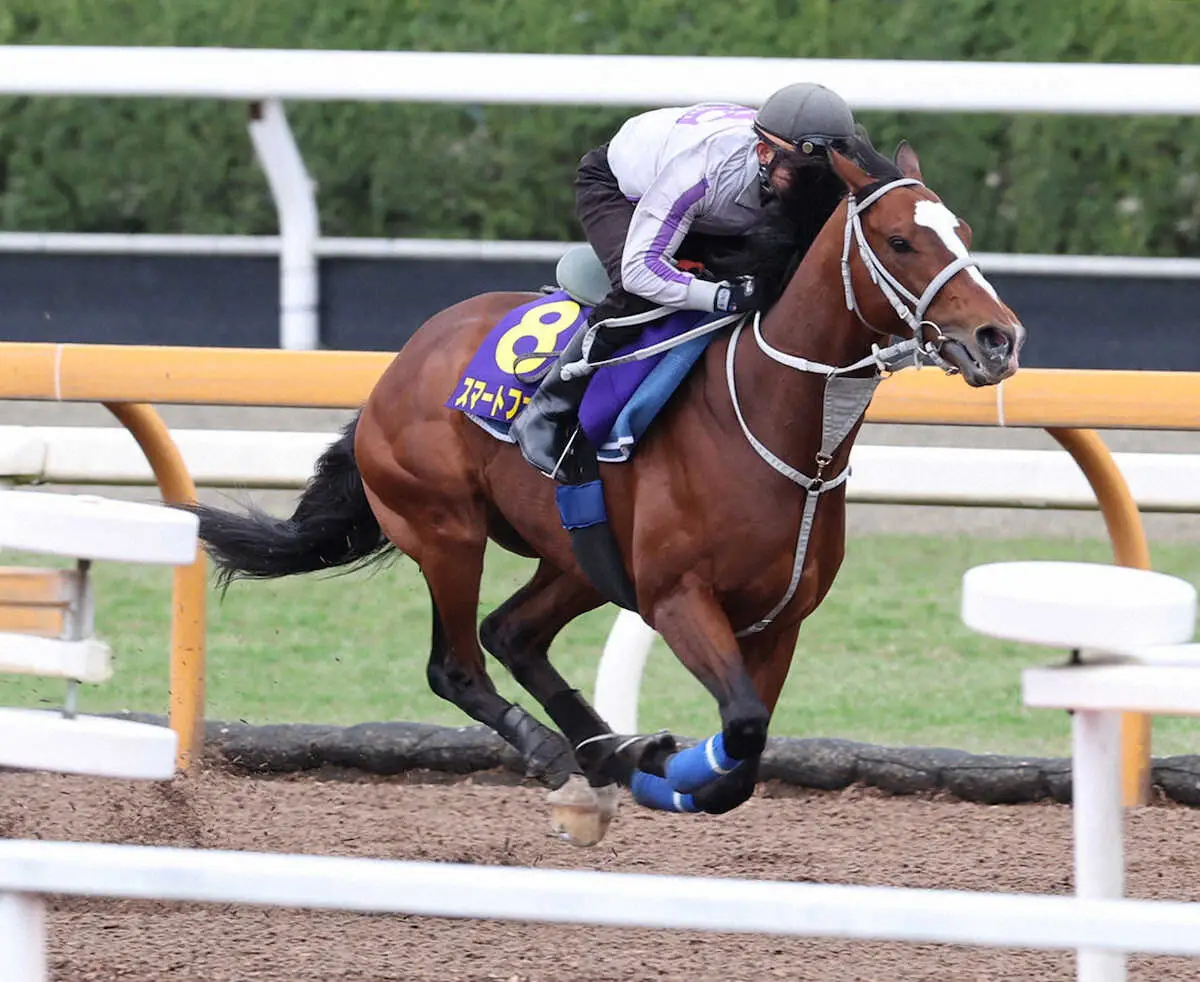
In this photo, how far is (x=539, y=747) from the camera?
13.6ft

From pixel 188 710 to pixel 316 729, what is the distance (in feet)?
1.22

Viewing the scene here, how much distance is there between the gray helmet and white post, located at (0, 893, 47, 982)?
210 cm

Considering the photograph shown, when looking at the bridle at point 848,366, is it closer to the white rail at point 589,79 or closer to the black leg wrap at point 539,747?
the black leg wrap at point 539,747

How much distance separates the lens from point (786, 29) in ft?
27.0

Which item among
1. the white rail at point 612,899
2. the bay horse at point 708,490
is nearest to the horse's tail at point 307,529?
the bay horse at point 708,490

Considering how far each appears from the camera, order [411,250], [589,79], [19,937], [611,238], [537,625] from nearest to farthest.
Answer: [19,937] → [611,238] → [537,625] → [589,79] → [411,250]

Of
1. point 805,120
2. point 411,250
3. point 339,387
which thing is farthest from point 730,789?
point 411,250

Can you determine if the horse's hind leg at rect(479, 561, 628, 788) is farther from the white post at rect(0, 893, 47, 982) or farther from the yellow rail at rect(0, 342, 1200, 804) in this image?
the white post at rect(0, 893, 47, 982)

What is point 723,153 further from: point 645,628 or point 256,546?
point 256,546

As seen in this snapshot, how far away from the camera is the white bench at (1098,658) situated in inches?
78.4

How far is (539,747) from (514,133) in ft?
15.0

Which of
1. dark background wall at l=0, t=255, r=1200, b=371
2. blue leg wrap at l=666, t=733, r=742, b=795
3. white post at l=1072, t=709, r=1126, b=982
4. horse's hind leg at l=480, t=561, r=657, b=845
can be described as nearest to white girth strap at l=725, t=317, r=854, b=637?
blue leg wrap at l=666, t=733, r=742, b=795

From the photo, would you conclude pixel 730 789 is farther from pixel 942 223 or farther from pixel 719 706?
pixel 942 223

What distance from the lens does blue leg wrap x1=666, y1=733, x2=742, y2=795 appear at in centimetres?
359
